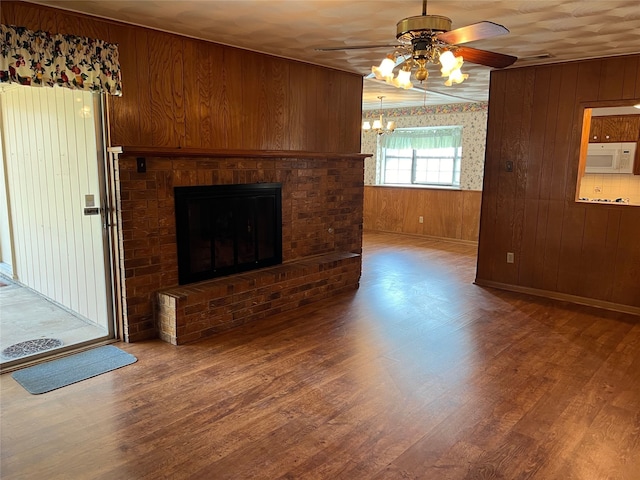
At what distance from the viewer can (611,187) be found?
6.30 m

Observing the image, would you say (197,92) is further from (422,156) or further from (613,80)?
(422,156)

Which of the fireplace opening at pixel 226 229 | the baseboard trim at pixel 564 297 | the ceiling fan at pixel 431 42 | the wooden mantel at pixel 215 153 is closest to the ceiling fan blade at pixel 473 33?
the ceiling fan at pixel 431 42

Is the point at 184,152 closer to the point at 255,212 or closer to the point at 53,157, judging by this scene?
the point at 255,212

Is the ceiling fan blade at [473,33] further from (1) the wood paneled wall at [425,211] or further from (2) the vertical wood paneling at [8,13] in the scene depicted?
(1) the wood paneled wall at [425,211]

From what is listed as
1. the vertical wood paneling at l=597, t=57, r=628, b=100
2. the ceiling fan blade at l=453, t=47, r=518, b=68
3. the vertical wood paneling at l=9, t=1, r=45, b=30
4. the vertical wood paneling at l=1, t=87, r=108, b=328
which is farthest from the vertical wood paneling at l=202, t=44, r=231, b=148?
the vertical wood paneling at l=597, t=57, r=628, b=100

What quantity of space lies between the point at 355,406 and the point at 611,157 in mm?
5120

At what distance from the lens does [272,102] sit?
4.49 meters

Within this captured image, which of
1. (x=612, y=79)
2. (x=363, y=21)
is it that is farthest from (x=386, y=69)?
(x=612, y=79)

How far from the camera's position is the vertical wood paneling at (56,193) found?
3.64 m

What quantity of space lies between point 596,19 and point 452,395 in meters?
2.70

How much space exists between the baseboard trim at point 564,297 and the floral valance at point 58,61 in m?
4.20

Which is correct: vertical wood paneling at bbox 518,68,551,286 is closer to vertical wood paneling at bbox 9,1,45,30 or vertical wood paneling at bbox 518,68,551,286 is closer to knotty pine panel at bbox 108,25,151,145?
knotty pine panel at bbox 108,25,151,145

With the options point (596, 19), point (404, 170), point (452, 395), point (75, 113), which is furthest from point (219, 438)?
point (404, 170)

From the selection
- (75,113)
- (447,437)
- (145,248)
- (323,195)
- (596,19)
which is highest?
(596,19)
